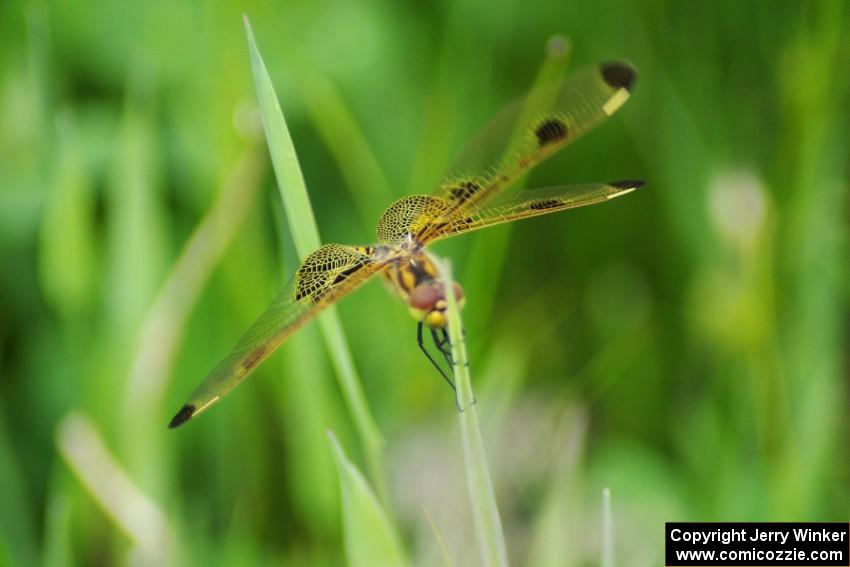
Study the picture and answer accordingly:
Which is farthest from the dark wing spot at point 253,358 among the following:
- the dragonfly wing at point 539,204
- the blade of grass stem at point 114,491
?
the blade of grass stem at point 114,491

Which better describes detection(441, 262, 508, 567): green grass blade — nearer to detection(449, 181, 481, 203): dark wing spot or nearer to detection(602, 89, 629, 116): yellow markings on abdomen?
detection(449, 181, 481, 203): dark wing spot

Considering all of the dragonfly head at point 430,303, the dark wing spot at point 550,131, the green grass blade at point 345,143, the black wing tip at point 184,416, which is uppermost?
the green grass blade at point 345,143

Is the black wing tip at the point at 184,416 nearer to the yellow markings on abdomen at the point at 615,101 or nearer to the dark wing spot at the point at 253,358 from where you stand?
the dark wing spot at the point at 253,358

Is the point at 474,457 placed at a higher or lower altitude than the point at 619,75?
lower

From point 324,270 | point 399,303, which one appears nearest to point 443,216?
point 324,270

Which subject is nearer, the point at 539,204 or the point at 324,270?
the point at 324,270

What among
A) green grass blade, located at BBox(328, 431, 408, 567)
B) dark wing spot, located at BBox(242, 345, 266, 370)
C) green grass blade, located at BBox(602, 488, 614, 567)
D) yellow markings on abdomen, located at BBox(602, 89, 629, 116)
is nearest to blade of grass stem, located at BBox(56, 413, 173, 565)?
green grass blade, located at BBox(328, 431, 408, 567)

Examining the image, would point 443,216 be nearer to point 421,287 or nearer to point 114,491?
point 421,287
